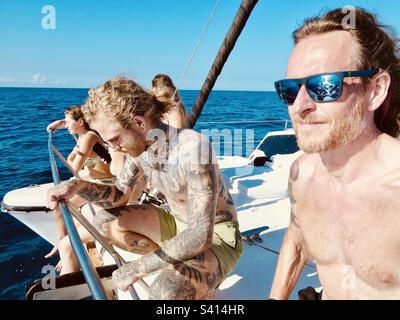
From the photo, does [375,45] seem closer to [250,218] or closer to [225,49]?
[225,49]

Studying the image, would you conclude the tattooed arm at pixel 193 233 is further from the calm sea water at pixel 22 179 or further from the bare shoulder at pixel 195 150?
the calm sea water at pixel 22 179

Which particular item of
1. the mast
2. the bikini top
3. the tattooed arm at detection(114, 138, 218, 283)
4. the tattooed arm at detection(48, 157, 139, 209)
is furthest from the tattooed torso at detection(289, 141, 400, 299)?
the bikini top

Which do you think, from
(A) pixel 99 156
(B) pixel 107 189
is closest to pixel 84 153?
(A) pixel 99 156

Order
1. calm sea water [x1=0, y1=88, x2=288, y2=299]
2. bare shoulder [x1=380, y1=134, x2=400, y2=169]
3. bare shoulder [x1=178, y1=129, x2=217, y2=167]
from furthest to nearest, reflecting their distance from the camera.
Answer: calm sea water [x1=0, y1=88, x2=288, y2=299] → bare shoulder [x1=178, y1=129, x2=217, y2=167] → bare shoulder [x1=380, y1=134, x2=400, y2=169]

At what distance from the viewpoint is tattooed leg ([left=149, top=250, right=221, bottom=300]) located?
5.68 feet

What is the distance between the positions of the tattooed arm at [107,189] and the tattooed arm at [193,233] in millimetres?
584

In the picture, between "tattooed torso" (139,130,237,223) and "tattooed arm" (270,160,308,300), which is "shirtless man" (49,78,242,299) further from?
"tattooed arm" (270,160,308,300)

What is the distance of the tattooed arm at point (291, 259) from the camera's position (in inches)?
66.7

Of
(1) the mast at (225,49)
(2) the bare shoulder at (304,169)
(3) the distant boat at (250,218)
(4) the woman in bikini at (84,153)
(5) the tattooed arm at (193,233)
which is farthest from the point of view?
(4) the woman in bikini at (84,153)

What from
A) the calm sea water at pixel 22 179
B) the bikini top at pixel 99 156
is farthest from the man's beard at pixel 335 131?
the calm sea water at pixel 22 179
